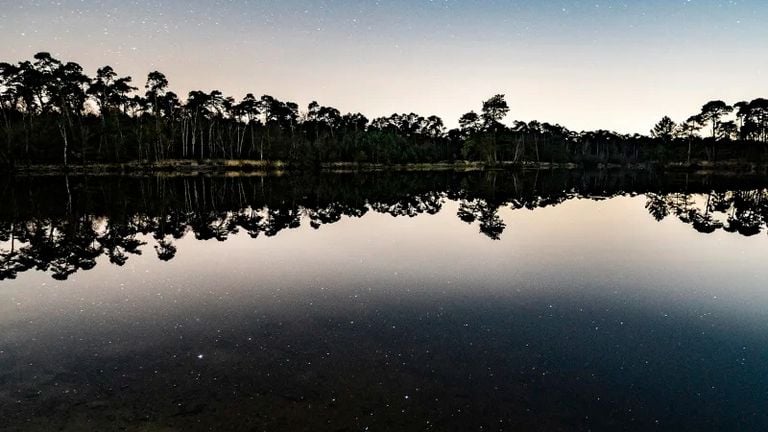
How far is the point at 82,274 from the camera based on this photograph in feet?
40.6

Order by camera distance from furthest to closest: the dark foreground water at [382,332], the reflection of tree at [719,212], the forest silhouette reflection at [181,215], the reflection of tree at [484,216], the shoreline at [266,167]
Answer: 1. the shoreline at [266,167]
2. the reflection of tree at [719,212]
3. the reflection of tree at [484,216]
4. the forest silhouette reflection at [181,215]
5. the dark foreground water at [382,332]

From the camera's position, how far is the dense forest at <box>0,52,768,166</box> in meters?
70.2

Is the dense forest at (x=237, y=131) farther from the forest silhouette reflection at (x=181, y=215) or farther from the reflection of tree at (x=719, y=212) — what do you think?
the reflection of tree at (x=719, y=212)

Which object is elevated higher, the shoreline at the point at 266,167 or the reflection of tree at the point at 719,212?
the shoreline at the point at 266,167

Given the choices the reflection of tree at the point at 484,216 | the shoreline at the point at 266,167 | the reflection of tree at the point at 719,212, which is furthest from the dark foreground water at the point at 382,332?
the shoreline at the point at 266,167

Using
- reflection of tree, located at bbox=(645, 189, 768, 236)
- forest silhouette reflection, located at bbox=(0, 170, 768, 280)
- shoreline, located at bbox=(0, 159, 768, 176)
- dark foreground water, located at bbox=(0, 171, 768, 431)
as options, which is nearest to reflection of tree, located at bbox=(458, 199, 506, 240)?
forest silhouette reflection, located at bbox=(0, 170, 768, 280)

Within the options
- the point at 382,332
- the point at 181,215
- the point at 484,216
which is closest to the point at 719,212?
the point at 484,216

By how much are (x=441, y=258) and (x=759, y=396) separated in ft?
29.9

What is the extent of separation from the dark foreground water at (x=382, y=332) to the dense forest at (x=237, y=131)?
64.5 meters

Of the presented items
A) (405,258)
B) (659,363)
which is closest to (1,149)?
(405,258)

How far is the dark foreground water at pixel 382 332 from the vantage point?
5.58 meters

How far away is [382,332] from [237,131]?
99.4 metres

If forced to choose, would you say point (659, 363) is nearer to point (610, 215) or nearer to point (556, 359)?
point (556, 359)

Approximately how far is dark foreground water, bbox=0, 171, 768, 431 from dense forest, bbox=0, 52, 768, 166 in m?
64.5
